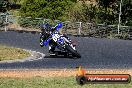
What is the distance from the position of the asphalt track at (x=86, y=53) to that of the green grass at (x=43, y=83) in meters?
3.70

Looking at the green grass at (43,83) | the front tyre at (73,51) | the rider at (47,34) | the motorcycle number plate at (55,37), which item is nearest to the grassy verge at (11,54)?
the rider at (47,34)

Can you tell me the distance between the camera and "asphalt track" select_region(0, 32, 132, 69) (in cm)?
1767

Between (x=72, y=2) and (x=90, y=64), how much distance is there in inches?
733

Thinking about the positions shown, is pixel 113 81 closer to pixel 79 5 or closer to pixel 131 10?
pixel 131 10

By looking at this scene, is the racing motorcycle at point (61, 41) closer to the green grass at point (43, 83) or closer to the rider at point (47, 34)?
the rider at point (47, 34)

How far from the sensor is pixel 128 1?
31.6m

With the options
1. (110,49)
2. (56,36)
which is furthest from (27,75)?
(110,49)

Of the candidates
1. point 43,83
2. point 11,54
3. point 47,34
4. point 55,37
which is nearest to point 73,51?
point 55,37

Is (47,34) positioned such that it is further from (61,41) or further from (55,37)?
(61,41)

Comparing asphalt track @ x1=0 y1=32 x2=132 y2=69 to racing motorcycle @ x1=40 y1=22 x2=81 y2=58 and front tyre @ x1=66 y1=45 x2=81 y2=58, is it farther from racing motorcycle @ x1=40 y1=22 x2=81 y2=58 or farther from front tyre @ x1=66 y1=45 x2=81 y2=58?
racing motorcycle @ x1=40 y1=22 x2=81 y2=58

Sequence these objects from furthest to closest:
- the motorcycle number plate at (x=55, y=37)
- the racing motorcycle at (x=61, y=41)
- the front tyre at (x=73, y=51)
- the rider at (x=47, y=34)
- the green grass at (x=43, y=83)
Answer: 1. the rider at (x=47, y=34)
2. the motorcycle number plate at (x=55, y=37)
3. the racing motorcycle at (x=61, y=41)
4. the front tyre at (x=73, y=51)
5. the green grass at (x=43, y=83)

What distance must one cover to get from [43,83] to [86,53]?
32.0ft

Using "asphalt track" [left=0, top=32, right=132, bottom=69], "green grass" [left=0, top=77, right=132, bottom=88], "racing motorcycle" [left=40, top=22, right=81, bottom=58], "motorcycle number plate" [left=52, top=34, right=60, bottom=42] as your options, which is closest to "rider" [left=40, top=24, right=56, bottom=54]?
"racing motorcycle" [left=40, top=22, right=81, bottom=58]

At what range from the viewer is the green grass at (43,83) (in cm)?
1187
